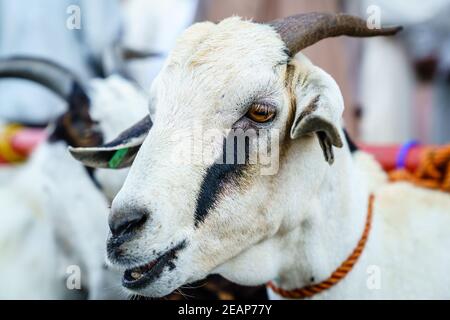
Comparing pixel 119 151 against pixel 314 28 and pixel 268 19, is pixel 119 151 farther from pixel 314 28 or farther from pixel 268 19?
pixel 268 19

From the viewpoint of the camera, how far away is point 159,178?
1509 mm

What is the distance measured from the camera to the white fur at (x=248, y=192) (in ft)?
5.01

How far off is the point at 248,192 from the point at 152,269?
0.29 m

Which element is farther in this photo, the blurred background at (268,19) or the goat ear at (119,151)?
the blurred background at (268,19)

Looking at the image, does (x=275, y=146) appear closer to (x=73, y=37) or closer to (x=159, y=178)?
(x=159, y=178)

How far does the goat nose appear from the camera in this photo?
4.83 feet

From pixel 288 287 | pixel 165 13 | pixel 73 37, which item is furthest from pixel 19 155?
pixel 288 287

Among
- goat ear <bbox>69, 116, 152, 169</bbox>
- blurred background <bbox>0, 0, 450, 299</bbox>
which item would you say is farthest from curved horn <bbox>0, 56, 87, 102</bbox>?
goat ear <bbox>69, 116, 152, 169</bbox>

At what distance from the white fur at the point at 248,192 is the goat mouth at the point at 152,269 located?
0.01 m
